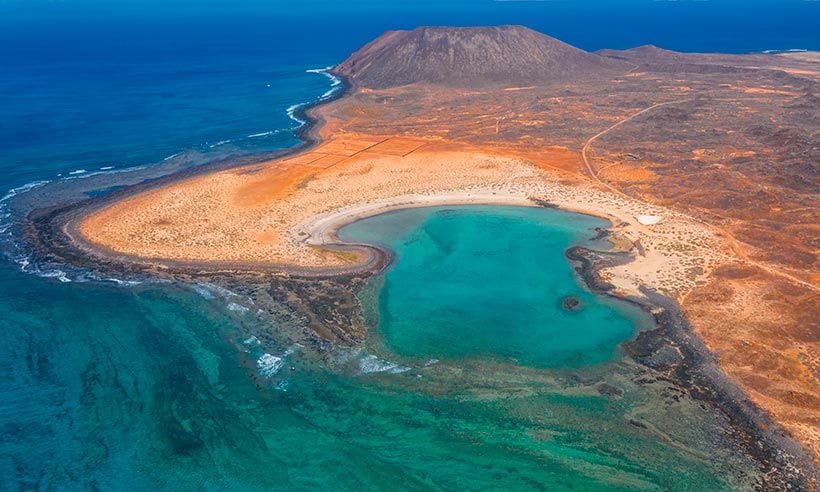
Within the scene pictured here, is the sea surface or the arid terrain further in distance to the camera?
the arid terrain

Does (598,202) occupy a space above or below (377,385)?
above

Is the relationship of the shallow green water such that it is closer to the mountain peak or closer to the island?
the island

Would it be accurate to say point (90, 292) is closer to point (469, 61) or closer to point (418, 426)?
point (418, 426)

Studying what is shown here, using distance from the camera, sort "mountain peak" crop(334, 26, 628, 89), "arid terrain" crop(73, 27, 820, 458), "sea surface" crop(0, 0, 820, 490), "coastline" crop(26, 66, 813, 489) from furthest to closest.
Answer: "mountain peak" crop(334, 26, 628, 89)
"arid terrain" crop(73, 27, 820, 458)
"coastline" crop(26, 66, 813, 489)
"sea surface" crop(0, 0, 820, 490)

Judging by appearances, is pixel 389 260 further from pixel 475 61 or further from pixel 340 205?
pixel 475 61

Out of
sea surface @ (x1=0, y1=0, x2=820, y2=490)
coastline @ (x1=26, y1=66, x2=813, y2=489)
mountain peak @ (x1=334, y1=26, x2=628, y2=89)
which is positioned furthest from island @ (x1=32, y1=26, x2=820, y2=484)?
mountain peak @ (x1=334, y1=26, x2=628, y2=89)

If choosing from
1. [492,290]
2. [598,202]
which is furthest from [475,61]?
[492,290]

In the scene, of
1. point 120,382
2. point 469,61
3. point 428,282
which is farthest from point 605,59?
point 120,382
